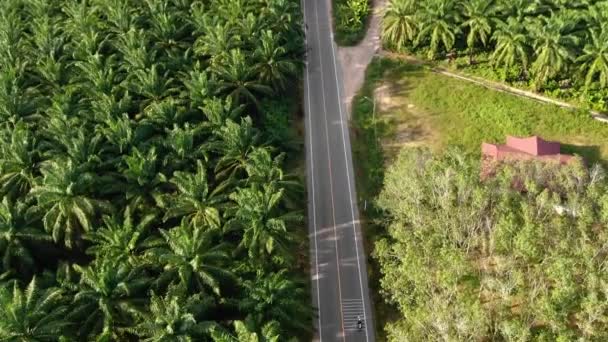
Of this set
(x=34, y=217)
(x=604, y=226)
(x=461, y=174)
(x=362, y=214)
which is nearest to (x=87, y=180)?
(x=34, y=217)

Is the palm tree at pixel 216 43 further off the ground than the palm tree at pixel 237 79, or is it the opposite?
the palm tree at pixel 216 43

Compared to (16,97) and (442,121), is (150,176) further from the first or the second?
(442,121)

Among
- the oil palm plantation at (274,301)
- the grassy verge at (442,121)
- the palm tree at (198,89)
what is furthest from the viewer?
the grassy verge at (442,121)

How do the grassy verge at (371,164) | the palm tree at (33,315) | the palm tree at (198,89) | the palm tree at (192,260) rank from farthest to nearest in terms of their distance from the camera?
1. the palm tree at (198,89)
2. the grassy verge at (371,164)
3. the palm tree at (192,260)
4. the palm tree at (33,315)

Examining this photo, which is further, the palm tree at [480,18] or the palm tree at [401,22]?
the palm tree at [401,22]

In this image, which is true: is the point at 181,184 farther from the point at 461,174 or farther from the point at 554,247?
the point at 554,247

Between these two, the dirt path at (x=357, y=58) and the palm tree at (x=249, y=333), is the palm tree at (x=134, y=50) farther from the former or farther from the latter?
the palm tree at (x=249, y=333)

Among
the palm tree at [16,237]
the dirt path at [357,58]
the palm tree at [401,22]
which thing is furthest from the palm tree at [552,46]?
the palm tree at [16,237]
